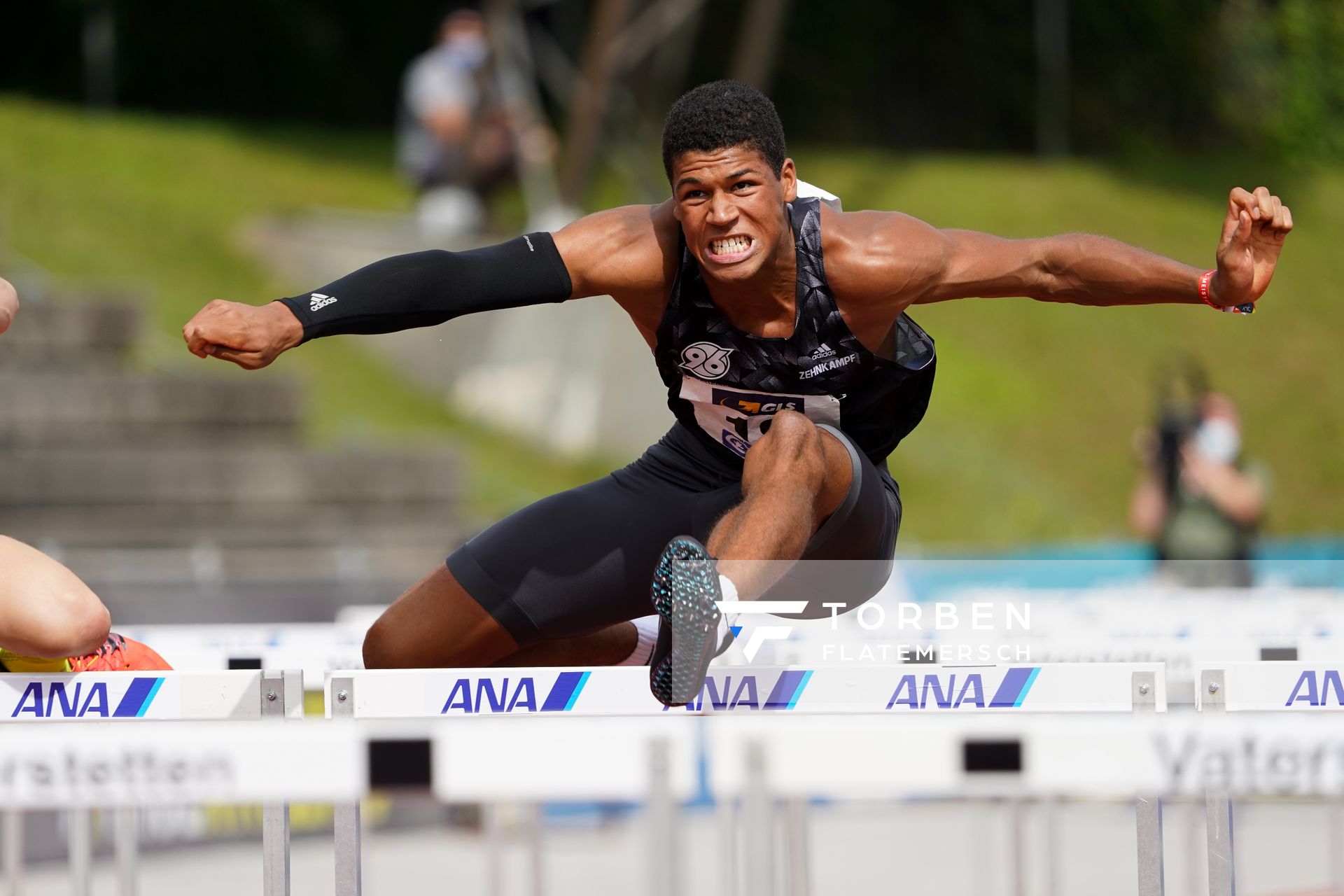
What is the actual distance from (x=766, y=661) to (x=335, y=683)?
1.19 m

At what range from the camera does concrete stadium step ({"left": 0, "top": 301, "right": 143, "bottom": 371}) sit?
392 inches

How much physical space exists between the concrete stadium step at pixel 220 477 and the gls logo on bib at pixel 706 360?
20.8 feet

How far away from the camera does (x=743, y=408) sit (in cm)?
379

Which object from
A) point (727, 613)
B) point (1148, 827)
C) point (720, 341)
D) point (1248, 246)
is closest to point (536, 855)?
point (720, 341)

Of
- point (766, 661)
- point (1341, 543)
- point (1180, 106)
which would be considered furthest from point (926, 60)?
point (766, 661)

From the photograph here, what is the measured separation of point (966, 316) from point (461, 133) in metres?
5.85

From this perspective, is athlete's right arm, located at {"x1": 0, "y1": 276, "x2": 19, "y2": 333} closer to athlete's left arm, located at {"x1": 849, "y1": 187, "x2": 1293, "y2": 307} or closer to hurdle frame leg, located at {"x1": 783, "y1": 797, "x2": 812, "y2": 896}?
athlete's left arm, located at {"x1": 849, "y1": 187, "x2": 1293, "y2": 307}

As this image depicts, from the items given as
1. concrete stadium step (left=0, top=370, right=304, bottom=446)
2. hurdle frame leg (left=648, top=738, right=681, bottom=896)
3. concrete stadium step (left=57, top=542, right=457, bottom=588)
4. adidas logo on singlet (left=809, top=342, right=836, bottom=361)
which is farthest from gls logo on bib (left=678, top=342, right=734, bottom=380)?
concrete stadium step (left=0, top=370, right=304, bottom=446)

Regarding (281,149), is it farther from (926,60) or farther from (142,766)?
(142,766)

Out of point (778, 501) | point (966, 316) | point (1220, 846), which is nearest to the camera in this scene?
point (1220, 846)

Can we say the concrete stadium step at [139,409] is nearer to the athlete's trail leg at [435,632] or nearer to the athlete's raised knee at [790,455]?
the athlete's trail leg at [435,632]

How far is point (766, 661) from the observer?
13.3ft

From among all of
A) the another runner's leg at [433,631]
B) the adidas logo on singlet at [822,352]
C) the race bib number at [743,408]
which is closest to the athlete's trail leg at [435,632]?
the another runner's leg at [433,631]

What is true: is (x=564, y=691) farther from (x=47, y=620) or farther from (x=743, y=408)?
(x=47, y=620)
